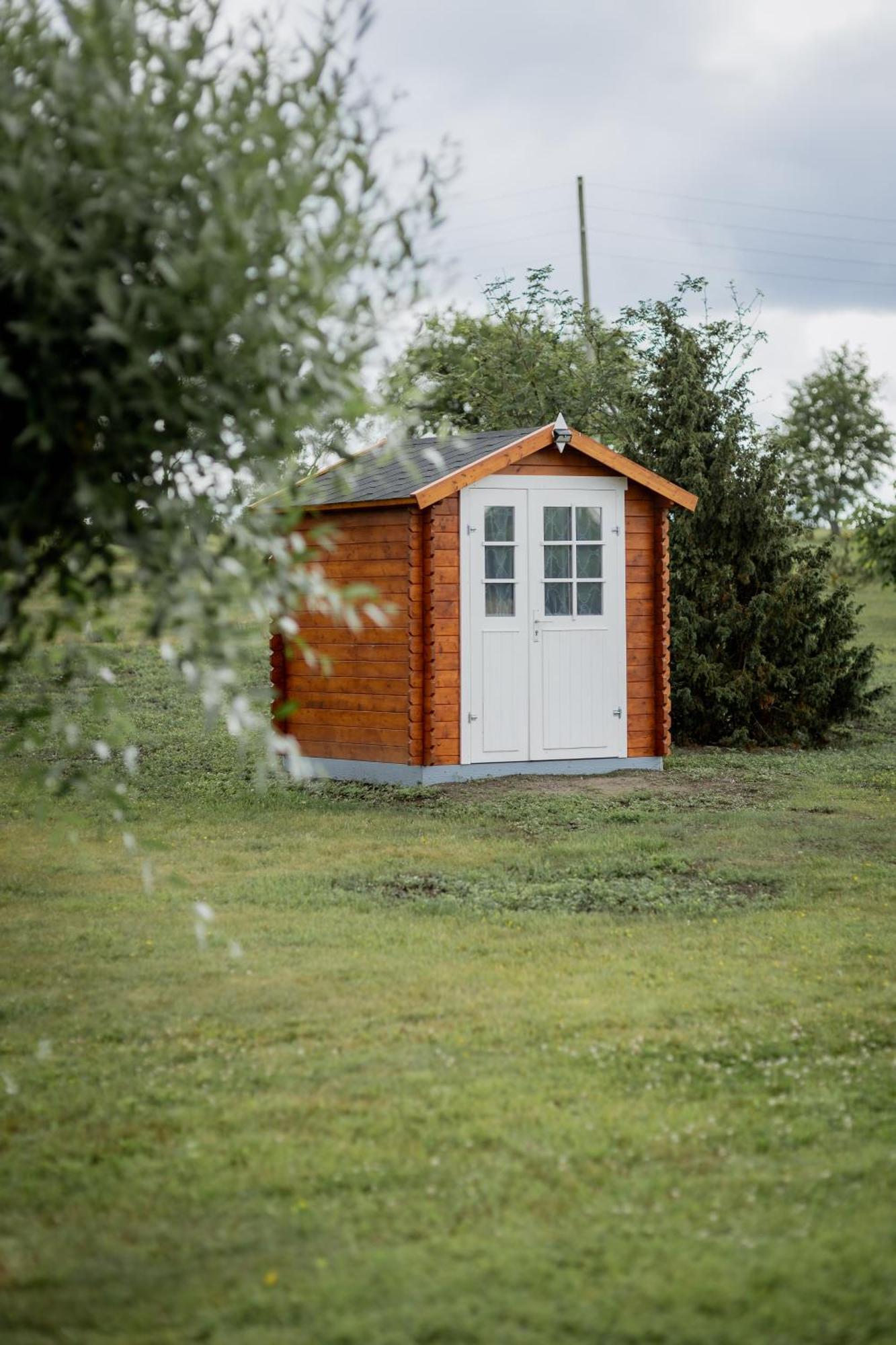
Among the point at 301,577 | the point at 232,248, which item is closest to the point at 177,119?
the point at 232,248

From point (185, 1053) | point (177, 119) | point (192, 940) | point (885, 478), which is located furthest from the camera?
point (885, 478)

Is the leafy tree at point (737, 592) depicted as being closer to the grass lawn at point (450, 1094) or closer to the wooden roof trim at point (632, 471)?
the wooden roof trim at point (632, 471)

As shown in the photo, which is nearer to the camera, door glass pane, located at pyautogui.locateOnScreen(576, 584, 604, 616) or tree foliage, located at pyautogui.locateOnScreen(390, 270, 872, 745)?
door glass pane, located at pyautogui.locateOnScreen(576, 584, 604, 616)

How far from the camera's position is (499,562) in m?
13.9

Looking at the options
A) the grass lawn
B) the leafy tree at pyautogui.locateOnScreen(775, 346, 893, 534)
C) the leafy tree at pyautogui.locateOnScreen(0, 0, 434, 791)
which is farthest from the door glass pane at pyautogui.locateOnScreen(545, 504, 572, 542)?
the leafy tree at pyautogui.locateOnScreen(775, 346, 893, 534)

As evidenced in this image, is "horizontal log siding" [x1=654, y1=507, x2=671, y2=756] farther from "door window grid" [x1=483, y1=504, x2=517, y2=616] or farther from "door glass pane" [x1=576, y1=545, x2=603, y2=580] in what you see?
"door window grid" [x1=483, y1=504, x2=517, y2=616]

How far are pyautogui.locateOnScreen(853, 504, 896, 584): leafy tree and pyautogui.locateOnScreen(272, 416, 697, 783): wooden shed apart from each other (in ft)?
22.7

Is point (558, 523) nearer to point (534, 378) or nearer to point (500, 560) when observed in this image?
point (500, 560)

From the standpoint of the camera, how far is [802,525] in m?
17.8

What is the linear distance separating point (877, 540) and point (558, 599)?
831 cm

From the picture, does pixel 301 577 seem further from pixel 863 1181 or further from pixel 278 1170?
pixel 863 1181

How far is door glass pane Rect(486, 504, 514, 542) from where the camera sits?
13.8 meters

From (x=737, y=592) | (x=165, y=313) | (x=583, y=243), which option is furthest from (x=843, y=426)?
(x=165, y=313)

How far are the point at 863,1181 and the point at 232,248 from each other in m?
3.08
